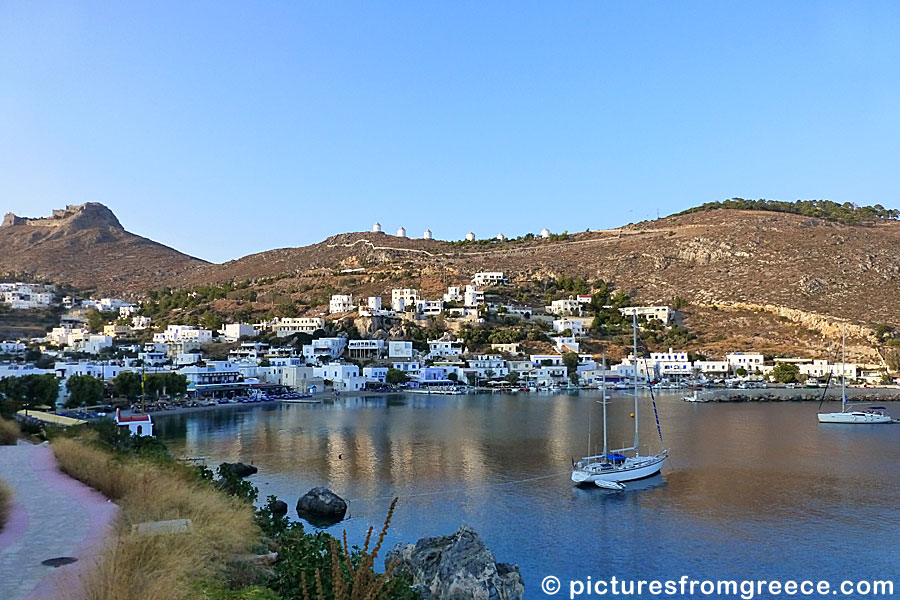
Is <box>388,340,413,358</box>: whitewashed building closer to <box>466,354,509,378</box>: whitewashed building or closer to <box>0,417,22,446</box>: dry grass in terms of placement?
<box>466,354,509,378</box>: whitewashed building

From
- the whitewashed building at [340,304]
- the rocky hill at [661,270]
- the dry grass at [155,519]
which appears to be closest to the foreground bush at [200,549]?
the dry grass at [155,519]

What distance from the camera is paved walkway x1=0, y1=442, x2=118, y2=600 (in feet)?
23.3

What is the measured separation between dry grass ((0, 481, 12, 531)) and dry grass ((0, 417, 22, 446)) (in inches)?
374

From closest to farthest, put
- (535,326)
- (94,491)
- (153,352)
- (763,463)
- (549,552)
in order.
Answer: (94,491) → (549,552) → (763,463) → (153,352) → (535,326)

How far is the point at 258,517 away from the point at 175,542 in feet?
19.4

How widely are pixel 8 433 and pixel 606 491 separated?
679 inches

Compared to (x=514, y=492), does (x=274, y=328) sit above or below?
above

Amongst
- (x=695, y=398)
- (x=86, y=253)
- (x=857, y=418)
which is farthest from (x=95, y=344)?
(x=86, y=253)

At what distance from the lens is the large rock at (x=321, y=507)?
17.5 metres

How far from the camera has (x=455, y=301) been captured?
81688mm

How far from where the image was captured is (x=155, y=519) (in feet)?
31.4

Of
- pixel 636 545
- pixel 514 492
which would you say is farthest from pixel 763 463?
pixel 636 545

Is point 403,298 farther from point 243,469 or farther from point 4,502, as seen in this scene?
point 4,502

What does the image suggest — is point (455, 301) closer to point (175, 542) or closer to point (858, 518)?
point (858, 518)
